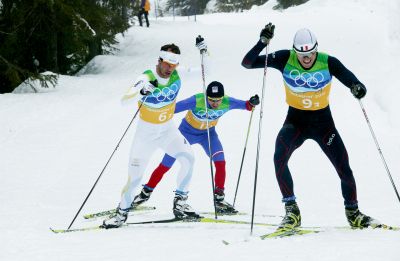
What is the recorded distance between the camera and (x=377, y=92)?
13.1 meters

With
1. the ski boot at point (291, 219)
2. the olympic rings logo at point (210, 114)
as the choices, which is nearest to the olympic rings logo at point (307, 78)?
the ski boot at point (291, 219)

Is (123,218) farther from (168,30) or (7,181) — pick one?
(168,30)

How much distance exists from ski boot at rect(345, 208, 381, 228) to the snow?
23 cm

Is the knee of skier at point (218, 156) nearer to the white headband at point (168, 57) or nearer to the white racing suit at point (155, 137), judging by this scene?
the white racing suit at point (155, 137)

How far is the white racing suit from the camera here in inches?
234

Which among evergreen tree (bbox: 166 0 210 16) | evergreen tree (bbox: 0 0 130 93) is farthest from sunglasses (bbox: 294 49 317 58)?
evergreen tree (bbox: 166 0 210 16)

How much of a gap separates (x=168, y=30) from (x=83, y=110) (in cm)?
1117

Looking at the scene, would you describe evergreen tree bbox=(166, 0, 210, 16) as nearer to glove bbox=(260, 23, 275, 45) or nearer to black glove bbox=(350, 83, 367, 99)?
glove bbox=(260, 23, 275, 45)

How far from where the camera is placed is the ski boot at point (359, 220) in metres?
5.11

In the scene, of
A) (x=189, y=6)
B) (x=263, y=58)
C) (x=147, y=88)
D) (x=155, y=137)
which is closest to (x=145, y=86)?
(x=147, y=88)

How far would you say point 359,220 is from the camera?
5195 mm

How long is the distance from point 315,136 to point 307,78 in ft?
1.99

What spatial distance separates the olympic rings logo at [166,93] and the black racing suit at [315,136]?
103cm

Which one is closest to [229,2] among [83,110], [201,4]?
[201,4]
